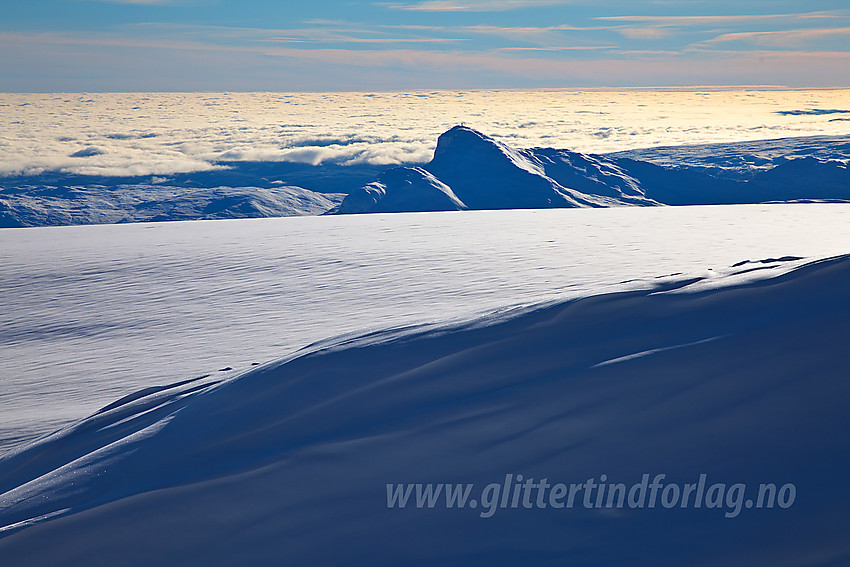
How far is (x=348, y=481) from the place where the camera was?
4941mm

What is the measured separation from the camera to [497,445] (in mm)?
5102

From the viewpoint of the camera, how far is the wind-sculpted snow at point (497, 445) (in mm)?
3998

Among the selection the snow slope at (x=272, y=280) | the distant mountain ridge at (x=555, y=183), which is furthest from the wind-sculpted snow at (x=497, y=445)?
the distant mountain ridge at (x=555, y=183)

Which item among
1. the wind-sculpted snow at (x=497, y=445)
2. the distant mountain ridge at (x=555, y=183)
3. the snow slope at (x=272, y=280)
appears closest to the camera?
the wind-sculpted snow at (x=497, y=445)

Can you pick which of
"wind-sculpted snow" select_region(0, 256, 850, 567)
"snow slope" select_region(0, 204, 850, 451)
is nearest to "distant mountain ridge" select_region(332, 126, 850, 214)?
"snow slope" select_region(0, 204, 850, 451)

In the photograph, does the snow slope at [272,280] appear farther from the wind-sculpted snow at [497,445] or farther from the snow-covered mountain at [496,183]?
the snow-covered mountain at [496,183]

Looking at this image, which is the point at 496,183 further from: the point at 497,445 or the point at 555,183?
the point at 497,445

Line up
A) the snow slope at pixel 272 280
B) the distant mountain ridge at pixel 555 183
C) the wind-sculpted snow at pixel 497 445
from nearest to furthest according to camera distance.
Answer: the wind-sculpted snow at pixel 497 445 < the snow slope at pixel 272 280 < the distant mountain ridge at pixel 555 183

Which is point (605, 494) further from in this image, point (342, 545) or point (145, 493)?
point (145, 493)

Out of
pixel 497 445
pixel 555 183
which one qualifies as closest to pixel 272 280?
pixel 497 445

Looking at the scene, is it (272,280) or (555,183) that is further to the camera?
(555,183)

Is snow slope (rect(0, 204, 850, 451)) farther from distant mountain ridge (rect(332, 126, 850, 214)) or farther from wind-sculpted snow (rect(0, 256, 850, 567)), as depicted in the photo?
distant mountain ridge (rect(332, 126, 850, 214))

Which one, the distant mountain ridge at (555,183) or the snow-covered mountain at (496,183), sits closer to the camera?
the snow-covered mountain at (496,183)

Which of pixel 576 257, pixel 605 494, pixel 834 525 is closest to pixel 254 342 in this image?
pixel 605 494
